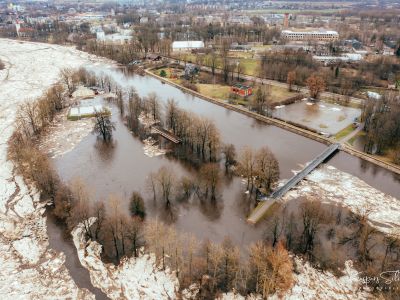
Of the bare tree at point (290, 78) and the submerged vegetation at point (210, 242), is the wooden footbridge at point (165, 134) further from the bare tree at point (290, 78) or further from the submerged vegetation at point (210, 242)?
the bare tree at point (290, 78)

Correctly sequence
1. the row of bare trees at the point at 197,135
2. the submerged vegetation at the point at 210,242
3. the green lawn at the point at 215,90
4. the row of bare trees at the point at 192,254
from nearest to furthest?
the row of bare trees at the point at 192,254
the submerged vegetation at the point at 210,242
the row of bare trees at the point at 197,135
the green lawn at the point at 215,90

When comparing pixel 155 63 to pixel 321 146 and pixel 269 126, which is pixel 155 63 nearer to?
pixel 269 126

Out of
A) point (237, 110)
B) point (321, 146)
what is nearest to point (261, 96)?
point (237, 110)

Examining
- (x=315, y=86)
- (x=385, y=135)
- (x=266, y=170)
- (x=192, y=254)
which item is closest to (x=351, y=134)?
(x=385, y=135)

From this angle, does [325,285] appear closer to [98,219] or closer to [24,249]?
[98,219]

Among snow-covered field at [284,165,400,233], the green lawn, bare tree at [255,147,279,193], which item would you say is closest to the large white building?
the green lawn

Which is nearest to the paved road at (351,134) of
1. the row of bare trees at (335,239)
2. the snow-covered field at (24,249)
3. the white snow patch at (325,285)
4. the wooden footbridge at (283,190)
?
the wooden footbridge at (283,190)
